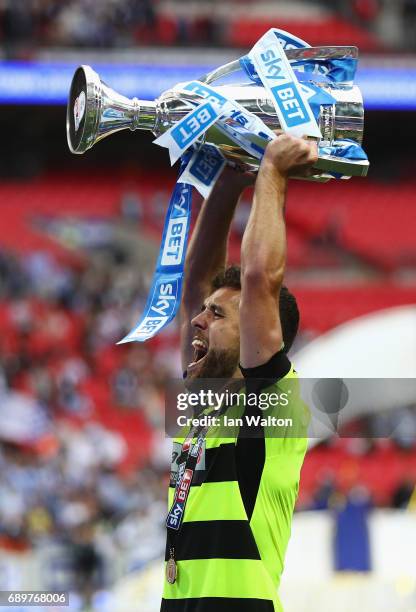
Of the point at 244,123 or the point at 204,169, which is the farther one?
the point at 204,169

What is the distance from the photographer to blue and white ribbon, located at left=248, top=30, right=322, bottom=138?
2.97m

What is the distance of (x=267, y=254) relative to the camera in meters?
2.85

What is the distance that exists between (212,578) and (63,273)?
13142 millimetres

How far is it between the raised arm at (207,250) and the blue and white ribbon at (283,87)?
0.56 meters

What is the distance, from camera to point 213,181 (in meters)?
3.48

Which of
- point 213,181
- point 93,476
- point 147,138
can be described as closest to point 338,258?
point 147,138

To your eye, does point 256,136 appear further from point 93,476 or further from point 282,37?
point 93,476

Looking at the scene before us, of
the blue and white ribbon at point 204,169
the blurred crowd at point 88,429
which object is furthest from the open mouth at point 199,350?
the blurred crowd at point 88,429

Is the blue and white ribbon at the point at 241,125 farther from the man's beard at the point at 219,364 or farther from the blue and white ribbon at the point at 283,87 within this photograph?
the man's beard at the point at 219,364

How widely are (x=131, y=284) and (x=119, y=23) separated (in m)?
3.81

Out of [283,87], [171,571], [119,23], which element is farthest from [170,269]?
[119,23]

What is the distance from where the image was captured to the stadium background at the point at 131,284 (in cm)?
950

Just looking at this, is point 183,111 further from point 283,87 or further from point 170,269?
point 170,269

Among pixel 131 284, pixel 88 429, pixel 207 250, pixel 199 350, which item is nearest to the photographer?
pixel 199 350
